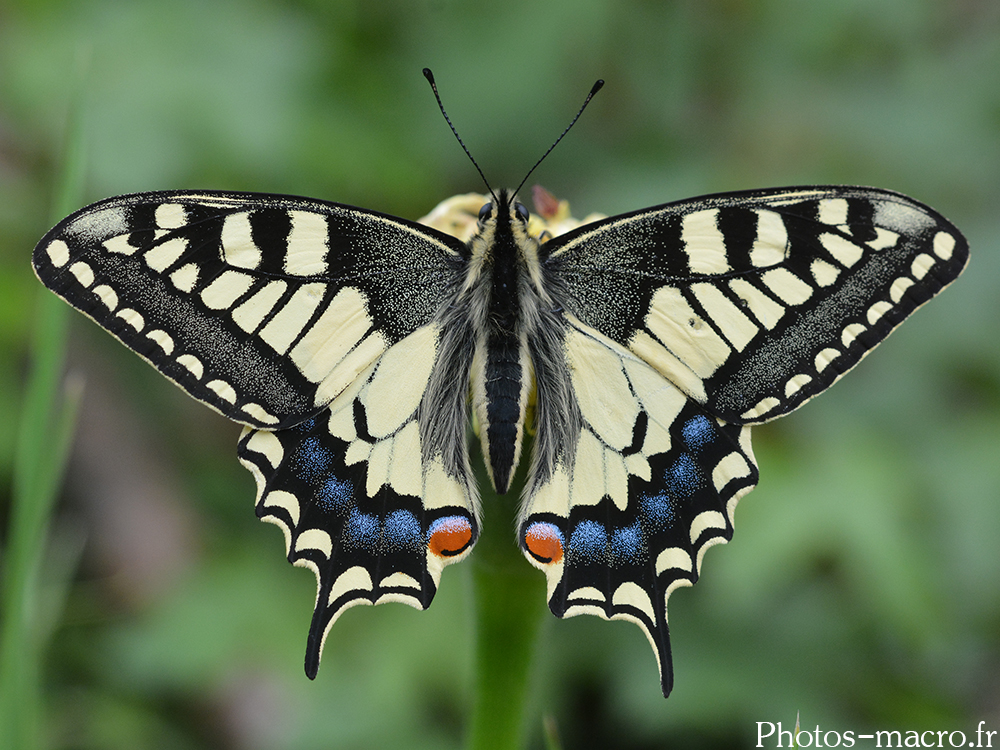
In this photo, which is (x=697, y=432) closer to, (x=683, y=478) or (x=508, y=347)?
(x=683, y=478)

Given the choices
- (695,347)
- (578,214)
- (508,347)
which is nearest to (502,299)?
(508,347)

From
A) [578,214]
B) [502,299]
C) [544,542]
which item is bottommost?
[544,542]

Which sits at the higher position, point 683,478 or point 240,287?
point 240,287

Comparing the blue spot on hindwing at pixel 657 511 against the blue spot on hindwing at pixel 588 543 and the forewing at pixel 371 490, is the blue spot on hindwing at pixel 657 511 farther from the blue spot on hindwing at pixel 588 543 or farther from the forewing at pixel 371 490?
the forewing at pixel 371 490

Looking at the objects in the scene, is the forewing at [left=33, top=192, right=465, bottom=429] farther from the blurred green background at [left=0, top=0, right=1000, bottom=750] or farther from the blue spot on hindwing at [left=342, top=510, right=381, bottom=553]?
the blurred green background at [left=0, top=0, right=1000, bottom=750]

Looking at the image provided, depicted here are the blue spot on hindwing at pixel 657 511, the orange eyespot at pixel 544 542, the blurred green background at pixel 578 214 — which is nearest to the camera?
the orange eyespot at pixel 544 542

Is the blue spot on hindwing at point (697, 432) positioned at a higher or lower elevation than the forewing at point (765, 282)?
lower

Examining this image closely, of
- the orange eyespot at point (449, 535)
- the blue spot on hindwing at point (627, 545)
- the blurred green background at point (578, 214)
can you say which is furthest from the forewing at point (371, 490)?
the blurred green background at point (578, 214)
